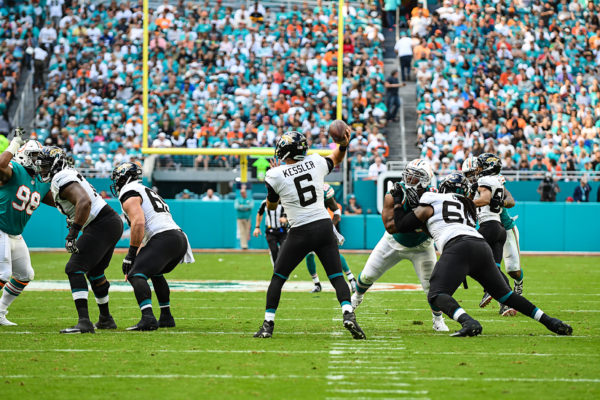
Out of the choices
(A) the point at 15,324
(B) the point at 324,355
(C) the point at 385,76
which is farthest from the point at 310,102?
(B) the point at 324,355

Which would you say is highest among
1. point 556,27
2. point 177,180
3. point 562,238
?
point 556,27

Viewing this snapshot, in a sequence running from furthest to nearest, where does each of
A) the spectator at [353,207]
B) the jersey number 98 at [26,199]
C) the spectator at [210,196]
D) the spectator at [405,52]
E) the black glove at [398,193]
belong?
1. the spectator at [405,52]
2. the spectator at [210,196]
3. the spectator at [353,207]
4. the jersey number 98 at [26,199]
5. the black glove at [398,193]

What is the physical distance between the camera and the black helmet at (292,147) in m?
7.58

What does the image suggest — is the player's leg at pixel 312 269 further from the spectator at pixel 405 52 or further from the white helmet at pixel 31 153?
the spectator at pixel 405 52

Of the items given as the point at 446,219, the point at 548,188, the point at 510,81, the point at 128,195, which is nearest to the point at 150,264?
the point at 128,195

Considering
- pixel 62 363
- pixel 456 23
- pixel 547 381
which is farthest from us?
pixel 456 23

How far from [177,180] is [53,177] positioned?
559 inches

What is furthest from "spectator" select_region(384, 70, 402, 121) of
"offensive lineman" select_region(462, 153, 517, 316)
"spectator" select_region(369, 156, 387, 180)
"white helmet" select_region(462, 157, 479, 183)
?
"white helmet" select_region(462, 157, 479, 183)

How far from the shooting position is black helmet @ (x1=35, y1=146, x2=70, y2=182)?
7.97 meters

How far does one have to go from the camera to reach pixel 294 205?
7.53 meters

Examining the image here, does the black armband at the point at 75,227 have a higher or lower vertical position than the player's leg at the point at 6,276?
higher

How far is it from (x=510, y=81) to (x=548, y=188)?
4.36 metres

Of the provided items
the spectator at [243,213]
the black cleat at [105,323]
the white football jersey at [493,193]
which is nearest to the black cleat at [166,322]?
the black cleat at [105,323]

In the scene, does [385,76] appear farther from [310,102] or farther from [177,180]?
[177,180]
